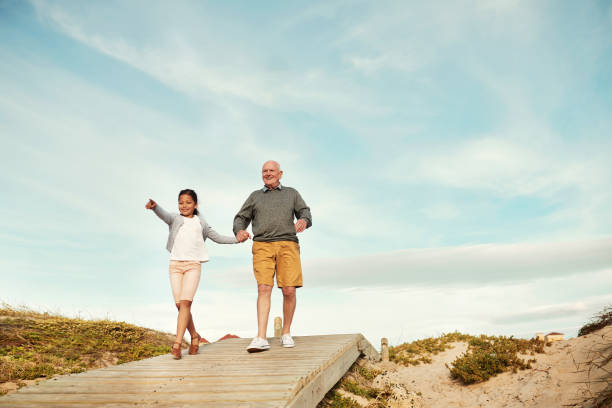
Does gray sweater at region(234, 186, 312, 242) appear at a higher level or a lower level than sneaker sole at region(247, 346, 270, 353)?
higher

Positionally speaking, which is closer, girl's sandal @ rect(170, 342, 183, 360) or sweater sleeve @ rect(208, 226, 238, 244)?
girl's sandal @ rect(170, 342, 183, 360)

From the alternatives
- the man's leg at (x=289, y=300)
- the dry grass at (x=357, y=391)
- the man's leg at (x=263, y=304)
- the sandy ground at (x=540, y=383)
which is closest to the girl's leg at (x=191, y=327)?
the man's leg at (x=263, y=304)

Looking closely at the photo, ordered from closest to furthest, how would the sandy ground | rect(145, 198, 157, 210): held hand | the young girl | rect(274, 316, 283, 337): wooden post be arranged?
the young girl < rect(145, 198, 157, 210): held hand < the sandy ground < rect(274, 316, 283, 337): wooden post

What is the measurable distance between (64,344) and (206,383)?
7.79 metres

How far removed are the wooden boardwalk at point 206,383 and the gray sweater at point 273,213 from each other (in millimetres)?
2204

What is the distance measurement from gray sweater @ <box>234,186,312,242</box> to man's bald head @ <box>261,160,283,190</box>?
0.16m

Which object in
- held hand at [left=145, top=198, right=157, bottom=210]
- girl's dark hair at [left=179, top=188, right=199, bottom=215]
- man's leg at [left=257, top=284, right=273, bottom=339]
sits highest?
girl's dark hair at [left=179, top=188, right=199, bottom=215]

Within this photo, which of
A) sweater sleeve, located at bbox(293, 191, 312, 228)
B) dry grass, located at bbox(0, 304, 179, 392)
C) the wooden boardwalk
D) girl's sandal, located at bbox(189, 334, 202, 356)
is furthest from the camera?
dry grass, located at bbox(0, 304, 179, 392)

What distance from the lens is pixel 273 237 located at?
7855mm

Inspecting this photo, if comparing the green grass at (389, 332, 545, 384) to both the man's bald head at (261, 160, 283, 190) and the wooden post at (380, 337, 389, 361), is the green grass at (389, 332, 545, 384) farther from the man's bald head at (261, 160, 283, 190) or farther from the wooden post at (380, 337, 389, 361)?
the man's bald head at (261, 160, 283, 190)

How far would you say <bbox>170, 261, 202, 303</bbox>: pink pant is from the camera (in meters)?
7.88

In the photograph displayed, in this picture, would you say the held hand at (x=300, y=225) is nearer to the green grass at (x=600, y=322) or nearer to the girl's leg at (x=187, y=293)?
the girl's leg at (x=187, y=293)

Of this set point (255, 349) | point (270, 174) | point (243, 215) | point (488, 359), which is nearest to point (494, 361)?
point (488, 359)

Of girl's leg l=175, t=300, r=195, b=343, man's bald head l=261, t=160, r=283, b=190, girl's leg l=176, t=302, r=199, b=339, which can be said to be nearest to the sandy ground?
girl's leg l=176, t=302, r=199, b=339
